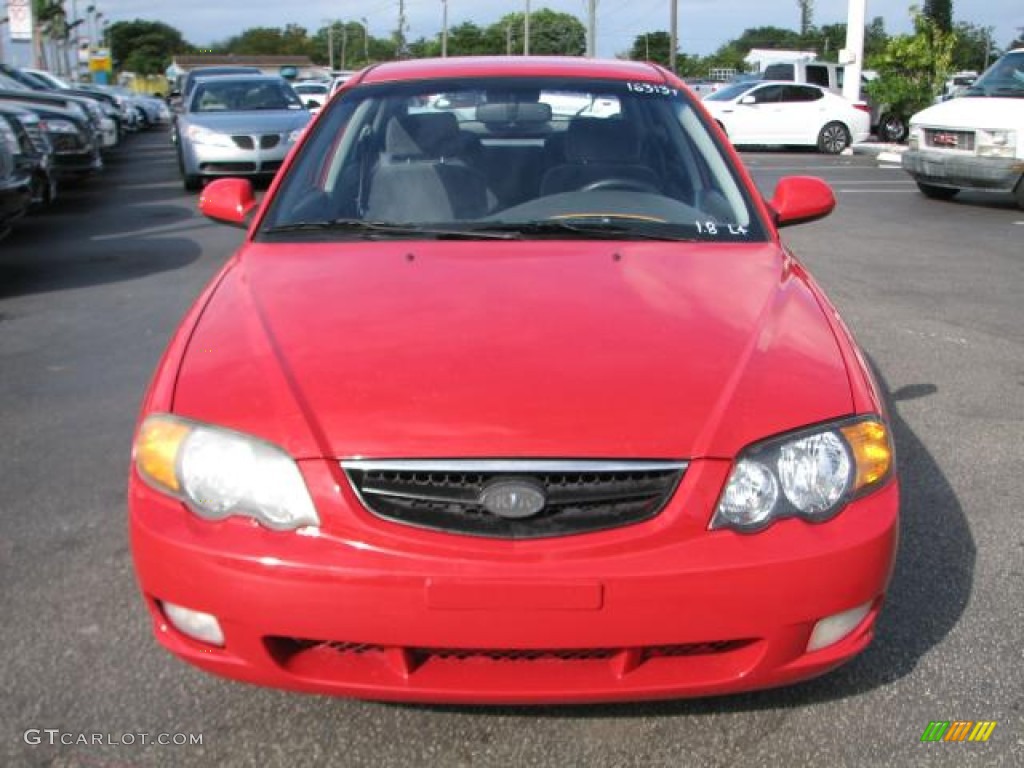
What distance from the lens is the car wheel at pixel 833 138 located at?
914 inches

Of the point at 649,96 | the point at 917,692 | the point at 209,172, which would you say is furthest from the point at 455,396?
the point at 209,172

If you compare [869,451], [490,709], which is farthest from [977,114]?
[490,709]

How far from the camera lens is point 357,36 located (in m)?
124

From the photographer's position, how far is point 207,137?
14.5 m

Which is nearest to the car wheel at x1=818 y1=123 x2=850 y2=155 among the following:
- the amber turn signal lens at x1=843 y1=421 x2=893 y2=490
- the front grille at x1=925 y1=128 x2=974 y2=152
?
the front grille at x1=925 y1=128 x2=974 y2=152

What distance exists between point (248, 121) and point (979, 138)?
8.59m

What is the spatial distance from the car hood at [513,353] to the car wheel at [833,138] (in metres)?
21.1

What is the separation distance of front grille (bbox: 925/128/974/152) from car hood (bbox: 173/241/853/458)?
10.4m

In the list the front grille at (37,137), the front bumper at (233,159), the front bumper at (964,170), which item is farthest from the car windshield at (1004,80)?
the front grille at (37,137)

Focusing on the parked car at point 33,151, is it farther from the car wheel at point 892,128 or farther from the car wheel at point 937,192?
the car wheel at point 892,128

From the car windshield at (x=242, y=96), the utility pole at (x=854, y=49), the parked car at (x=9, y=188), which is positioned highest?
the utility pole at (x=854, y=49)

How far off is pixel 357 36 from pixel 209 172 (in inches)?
4552

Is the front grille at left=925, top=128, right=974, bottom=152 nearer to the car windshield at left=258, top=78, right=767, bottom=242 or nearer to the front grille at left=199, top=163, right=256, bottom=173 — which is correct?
the front grille at left=199, top=163, right=256, bottom=173

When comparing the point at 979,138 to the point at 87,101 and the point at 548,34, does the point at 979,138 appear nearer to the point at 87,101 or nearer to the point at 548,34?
the point at 87,101
